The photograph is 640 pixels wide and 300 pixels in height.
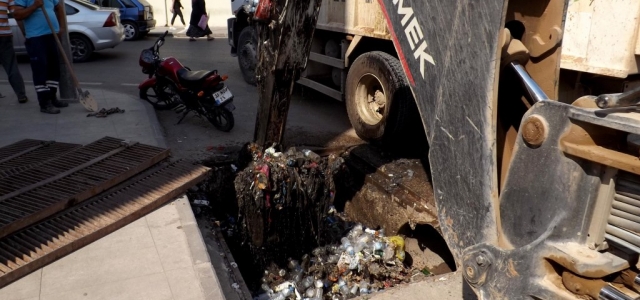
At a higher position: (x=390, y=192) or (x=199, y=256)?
(x=199, y=256)

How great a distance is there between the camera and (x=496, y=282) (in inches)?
84.4

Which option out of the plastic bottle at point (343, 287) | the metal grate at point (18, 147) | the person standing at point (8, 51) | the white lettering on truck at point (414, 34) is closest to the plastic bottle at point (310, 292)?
the plastic bottle at point (343, 287)

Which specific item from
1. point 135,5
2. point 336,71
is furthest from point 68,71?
point 135,5

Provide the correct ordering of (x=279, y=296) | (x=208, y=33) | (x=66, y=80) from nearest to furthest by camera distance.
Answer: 1. (x=279, y=296)
2. (x=66, y=80)
3. (x=208, y=33)

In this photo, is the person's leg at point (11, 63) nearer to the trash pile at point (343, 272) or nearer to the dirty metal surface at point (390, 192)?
the dirty metal surface at point (390, 192)

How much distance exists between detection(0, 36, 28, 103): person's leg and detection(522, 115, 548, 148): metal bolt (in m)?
7.15

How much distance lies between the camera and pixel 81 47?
12695 mm

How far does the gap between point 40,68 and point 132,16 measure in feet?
35.9

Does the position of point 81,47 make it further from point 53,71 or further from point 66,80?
point 53,71

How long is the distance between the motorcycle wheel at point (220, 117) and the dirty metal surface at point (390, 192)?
1.77 m

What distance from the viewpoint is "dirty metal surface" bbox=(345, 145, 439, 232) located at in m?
5.07

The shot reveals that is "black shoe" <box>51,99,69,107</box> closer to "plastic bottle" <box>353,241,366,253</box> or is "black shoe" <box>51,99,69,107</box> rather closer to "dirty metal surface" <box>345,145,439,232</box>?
"dirty metal surface" <box>345,145,439,232</box>

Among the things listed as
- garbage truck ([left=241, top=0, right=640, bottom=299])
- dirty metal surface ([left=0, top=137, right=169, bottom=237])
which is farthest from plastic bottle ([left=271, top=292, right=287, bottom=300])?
garbage truck ([left=241, top=0, right=640, bottom=299])

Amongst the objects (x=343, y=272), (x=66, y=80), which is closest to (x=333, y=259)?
(x=343, y=272)
